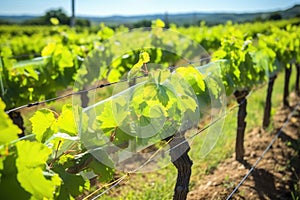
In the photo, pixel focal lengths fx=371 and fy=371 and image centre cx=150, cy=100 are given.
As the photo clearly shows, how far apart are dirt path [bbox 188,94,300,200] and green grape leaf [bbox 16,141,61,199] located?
2.45 metres

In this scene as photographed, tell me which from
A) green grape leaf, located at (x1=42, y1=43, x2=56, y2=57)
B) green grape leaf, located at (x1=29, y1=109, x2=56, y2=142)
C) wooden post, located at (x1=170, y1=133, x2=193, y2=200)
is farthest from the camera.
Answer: green grape leaf, located at (x1=42, y1=43, x2=56, y2=57)

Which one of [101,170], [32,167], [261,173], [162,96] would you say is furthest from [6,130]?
[261,173]

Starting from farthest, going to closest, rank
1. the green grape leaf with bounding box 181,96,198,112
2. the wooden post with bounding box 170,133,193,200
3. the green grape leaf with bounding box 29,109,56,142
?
1. the wooden post with bounding box 170,133,193,200
2. the green grape leaf with bounding box 181,96,198,112
3. the green grape leaf with bounding box 29,109,56,142

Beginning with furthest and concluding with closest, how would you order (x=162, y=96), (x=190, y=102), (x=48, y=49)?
(x=48, y=49), (x=190, y=102), (x=162, y=96)

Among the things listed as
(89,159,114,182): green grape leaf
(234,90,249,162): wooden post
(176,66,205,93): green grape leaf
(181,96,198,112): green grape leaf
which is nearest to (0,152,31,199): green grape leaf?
(89,159,114,182): green grape leaf

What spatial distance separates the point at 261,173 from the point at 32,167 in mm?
3404

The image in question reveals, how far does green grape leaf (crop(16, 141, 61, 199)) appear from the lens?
1.52 m

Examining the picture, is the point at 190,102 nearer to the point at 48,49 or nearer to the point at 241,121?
the point at 241,121

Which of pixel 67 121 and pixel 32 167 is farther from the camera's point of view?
pixel 67 121

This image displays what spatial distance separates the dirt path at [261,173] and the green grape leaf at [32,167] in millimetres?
2448

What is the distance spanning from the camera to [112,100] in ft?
7.69

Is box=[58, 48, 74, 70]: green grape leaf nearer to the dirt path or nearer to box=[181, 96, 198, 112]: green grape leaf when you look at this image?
the dirt path

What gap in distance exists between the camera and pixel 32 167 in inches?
60.3

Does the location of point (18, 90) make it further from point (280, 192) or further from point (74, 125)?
point (280, 192)
